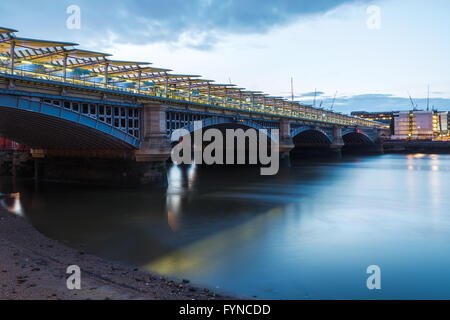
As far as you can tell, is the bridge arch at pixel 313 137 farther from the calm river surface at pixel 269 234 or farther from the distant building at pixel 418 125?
the distant building at pixel 418 125

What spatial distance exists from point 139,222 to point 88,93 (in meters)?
9.99

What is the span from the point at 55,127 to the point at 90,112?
8.56 feet

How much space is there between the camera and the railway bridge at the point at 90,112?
19812mm

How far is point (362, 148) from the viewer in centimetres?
9556

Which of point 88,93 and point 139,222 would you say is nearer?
point 139,222

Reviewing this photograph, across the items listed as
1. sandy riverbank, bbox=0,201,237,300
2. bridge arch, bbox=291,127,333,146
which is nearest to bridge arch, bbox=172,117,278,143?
bridge arch, bbox=291,127,333,146

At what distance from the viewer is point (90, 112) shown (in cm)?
2353

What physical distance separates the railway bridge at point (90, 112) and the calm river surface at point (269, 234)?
2820 millimetres

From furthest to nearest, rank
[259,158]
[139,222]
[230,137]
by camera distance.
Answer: [259,158] < [230,137] < [139,222]

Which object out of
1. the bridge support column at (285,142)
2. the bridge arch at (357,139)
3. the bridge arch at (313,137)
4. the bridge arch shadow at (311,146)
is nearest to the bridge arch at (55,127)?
the bridge support column at (285,142)

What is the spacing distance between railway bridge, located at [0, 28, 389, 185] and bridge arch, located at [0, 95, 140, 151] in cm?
5

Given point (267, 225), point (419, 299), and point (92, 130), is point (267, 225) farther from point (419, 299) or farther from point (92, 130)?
point (92, 130)

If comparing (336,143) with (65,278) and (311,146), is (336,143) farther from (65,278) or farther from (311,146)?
(65,278)
